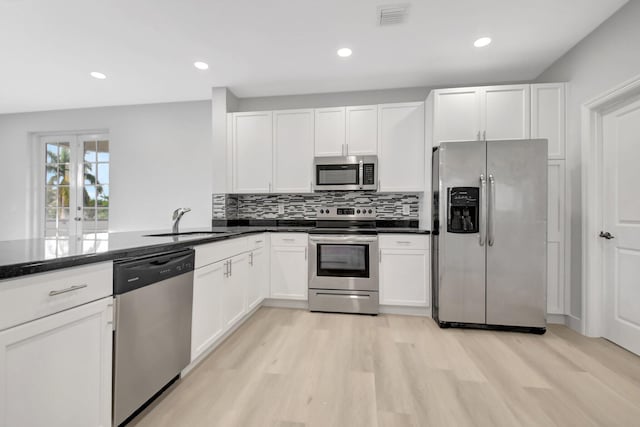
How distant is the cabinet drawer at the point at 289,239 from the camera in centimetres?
317

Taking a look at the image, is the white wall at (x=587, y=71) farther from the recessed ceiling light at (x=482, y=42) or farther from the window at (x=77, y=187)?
the window at (x=77, y=187)

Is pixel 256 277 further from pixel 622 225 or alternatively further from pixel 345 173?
pixel 622 225

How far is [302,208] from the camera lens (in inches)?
148

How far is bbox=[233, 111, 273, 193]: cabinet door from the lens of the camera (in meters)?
3.52

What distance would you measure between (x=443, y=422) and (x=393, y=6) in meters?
2.73

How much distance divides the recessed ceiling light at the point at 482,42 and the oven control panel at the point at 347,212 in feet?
6.51

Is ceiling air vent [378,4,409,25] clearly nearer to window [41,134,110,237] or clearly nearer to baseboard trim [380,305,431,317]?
baseboard trim [380,305,431,317]

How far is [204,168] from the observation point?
3938 mm

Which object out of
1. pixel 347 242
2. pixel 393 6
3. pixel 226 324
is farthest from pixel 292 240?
pixel 393 6

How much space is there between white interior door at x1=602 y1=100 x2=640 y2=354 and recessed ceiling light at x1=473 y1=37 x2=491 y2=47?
Result: 1.20 meters

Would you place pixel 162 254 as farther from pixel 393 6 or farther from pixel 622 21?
pixel 622 21

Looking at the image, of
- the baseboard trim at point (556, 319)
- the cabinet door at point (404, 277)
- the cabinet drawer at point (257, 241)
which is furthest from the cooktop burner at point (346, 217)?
the baseboard trim at point (556, 319)

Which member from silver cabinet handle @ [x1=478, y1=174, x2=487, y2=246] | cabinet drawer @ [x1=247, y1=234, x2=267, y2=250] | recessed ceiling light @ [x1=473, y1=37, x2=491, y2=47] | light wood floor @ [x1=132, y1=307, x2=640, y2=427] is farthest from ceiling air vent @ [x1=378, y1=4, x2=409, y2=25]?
light wood floor @ [x1=132, y1=307, x2=640, y2=427]

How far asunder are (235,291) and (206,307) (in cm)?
46
